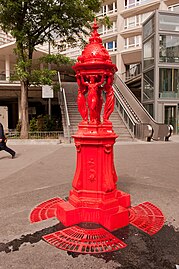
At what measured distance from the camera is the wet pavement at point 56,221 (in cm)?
241

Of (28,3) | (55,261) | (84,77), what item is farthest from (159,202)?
(28,3)

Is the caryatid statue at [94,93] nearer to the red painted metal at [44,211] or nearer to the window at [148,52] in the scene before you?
the red painted metal at [44,211]

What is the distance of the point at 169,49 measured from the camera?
56.7 feet

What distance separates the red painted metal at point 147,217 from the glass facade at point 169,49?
16.0 metres

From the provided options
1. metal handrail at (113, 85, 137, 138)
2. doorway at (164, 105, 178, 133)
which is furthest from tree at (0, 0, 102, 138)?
doorway at (164, 105, 178, 133)

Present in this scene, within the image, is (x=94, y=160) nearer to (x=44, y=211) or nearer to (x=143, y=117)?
(x=44, y=211)

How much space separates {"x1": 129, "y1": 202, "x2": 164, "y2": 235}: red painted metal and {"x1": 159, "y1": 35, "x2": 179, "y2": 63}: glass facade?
15950mm

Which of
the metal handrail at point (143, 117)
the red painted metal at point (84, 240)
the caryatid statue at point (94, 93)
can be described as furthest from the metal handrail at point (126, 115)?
the red painted metal at point (84, 240)

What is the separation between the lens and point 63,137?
13.2 metres

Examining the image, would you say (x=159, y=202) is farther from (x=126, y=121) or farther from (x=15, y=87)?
(x=15, y=87)

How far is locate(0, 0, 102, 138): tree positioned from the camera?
1091 cm

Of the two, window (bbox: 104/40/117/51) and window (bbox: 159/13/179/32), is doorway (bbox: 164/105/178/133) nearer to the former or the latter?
window (bbox: 159/13/179/32)

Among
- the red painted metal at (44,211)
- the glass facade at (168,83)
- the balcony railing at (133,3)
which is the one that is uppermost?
the balcony railing at (133,3)

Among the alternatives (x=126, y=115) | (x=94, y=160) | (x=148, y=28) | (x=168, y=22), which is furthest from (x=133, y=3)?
(x=94, y=160)
